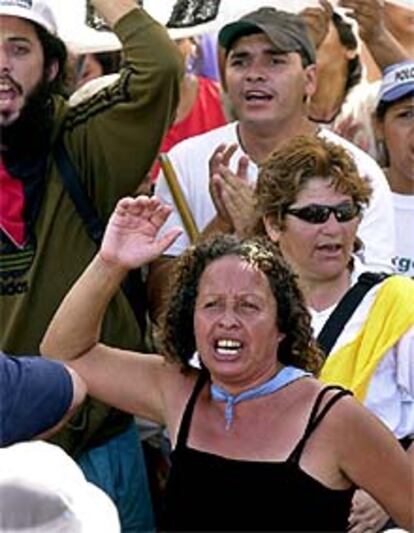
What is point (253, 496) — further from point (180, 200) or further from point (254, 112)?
point (254, 112)

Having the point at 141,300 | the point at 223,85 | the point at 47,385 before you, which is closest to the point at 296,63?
the point at 223,85

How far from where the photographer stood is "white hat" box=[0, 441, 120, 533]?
7.36ft

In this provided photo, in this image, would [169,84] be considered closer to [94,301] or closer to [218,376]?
[94,301]

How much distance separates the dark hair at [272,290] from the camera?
341cm

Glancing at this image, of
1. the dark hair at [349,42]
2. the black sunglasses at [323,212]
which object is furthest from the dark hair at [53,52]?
the dark hair at [349,42]

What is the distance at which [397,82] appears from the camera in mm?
4637

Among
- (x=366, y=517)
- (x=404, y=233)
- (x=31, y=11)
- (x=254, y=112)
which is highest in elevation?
(x=31, y=11)

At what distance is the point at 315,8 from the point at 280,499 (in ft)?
7.09

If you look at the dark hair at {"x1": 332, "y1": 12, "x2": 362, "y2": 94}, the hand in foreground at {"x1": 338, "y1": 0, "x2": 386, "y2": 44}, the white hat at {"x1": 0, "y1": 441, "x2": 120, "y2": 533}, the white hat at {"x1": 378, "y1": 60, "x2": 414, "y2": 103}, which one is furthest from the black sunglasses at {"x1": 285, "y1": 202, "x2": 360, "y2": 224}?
the white hat at {"x1": 0, "y1": 441, "x2": 120, "y2": 533}

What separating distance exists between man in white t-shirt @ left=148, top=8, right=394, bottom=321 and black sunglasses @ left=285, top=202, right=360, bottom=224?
1.40ft

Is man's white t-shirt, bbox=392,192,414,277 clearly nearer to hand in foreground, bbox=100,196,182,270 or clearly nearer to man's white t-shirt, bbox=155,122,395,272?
man's white t-shirt, bbox=155,122,395,272

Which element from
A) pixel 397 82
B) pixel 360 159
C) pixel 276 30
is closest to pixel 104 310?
pixel 360 159

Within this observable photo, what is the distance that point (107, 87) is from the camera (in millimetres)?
4098

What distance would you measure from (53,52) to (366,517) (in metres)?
1.46
